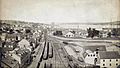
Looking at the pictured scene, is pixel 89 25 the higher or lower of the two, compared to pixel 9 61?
higher

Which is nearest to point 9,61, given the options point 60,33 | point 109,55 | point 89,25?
point 60,33

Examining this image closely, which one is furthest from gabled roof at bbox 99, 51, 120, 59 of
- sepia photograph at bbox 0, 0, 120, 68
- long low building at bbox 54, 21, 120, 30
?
long low building at bbox 54, 21, 120, 30

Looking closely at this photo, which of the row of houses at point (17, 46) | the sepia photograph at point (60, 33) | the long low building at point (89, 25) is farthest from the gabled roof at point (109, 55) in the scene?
the row of houses at point (17, 46)

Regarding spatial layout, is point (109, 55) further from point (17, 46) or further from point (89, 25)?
point (17, 46)

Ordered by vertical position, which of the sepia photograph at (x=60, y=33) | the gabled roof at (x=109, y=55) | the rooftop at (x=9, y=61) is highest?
the sepia photograph at (x=60, y=33)

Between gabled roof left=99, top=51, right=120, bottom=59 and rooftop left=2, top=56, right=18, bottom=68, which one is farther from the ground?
gabled roof left=99, top=51, right=120, bottom=59

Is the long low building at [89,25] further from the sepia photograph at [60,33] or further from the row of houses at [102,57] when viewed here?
the row of houses at [102,57]

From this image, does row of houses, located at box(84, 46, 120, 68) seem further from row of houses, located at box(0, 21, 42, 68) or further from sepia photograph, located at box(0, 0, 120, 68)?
row of houses, located at box(0, 21, 42, 68)

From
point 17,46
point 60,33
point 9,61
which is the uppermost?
point 60,33

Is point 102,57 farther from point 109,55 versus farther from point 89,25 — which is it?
point 89,25
